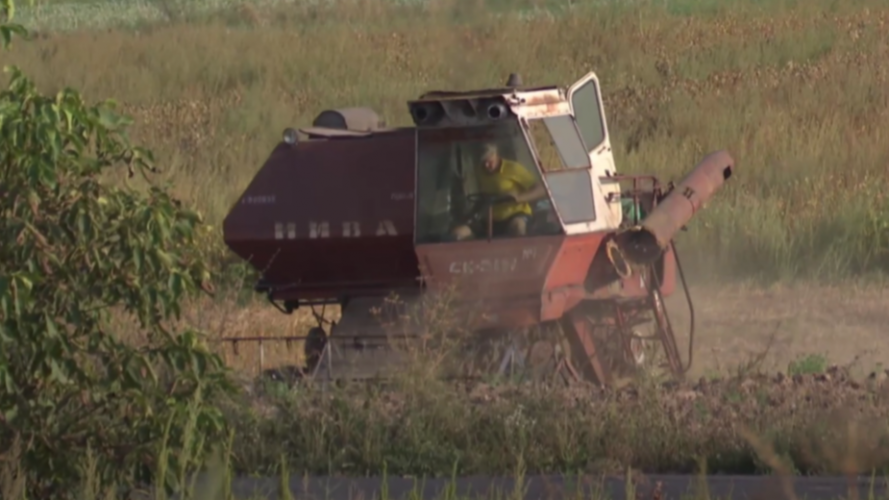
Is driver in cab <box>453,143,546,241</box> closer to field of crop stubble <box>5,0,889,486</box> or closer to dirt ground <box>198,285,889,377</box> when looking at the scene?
field of crop stubble <box>5,0,889,486</box>

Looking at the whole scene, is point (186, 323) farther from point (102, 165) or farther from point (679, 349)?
point (679, 349)

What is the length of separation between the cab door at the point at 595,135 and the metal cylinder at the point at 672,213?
0.31 meters

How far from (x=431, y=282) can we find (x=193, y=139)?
15576mm

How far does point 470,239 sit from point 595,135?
206 cm

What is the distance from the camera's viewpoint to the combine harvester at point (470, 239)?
12.1 meters

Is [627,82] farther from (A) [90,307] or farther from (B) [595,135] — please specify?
(A) [90,307]

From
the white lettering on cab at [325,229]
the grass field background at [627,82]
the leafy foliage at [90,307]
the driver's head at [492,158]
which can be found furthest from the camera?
the grass field background at [627,82]

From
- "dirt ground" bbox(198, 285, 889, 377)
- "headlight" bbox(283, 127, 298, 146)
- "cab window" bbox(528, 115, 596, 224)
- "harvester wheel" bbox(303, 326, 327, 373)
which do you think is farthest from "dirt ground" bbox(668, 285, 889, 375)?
"headlight" bbox(283, 127, 298, 146)

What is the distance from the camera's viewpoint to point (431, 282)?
1230 centimetres

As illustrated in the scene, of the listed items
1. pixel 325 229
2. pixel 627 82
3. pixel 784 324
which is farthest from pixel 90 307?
pixel 627 82

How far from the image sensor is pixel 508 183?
12.4m

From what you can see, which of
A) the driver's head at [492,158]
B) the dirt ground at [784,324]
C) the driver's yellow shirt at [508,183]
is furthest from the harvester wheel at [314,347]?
the dirt ground at [784,324]

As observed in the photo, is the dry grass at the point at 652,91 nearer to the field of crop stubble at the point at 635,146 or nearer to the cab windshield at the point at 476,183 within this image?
the field of crop stubble at the point at 635,146

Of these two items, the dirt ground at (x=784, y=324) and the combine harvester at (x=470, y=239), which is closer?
the combine harvester at (x=470, y=239)
